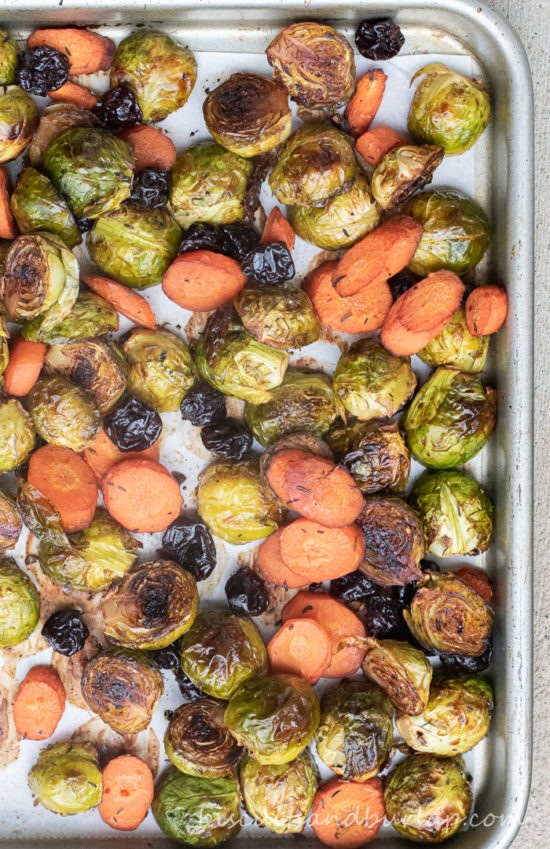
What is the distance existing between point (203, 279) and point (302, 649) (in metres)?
1.63

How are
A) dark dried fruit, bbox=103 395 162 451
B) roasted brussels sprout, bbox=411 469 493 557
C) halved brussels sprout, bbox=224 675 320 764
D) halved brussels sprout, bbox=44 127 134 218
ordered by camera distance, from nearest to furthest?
halved brussels sprout, bbox=44 127 134 218 < halved brussels sprout, bbox=224 675 320 764 < dark dried fruit, bbox=103 395 162 451 < roasted brussels sprout, bbox=411 469 493 557

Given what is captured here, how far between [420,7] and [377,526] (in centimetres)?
219

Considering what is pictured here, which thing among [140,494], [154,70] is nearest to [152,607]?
[140,494]

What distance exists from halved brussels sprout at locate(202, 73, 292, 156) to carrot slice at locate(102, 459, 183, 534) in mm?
1390

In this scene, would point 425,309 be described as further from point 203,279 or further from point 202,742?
point 202,742

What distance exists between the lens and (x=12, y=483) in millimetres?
3344

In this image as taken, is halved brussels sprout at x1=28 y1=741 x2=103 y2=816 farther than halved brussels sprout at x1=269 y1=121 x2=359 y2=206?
Yes

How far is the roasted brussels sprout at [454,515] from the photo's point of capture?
10.9ft

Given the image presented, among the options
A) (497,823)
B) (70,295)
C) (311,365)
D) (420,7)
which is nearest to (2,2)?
(70,295)

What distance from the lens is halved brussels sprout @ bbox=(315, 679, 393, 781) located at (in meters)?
3.25

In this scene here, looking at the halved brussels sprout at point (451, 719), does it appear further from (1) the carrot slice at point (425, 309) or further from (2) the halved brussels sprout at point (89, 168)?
(2) the halved brussels sprout at point (89, 168)

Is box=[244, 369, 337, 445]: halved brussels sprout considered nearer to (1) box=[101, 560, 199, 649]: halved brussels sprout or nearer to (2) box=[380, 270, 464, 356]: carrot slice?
(2) box=[380, 270, 464, 356]: carrot slice

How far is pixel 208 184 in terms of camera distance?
3.15 meters

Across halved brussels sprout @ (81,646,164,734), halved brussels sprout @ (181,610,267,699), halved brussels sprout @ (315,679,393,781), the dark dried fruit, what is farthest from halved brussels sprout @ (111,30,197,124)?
halved brussels sprout @ (315,679,393,781)
